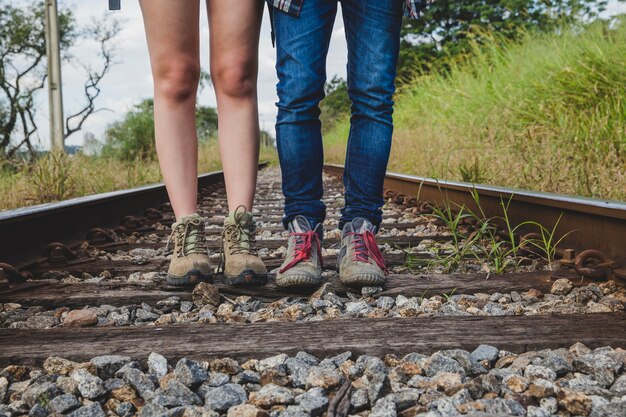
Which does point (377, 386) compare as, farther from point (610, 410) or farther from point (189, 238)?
point (189, 238)

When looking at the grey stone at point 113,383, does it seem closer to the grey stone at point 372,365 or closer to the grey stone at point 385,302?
the grey stone at point 372,365

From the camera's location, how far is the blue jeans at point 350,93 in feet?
7.35

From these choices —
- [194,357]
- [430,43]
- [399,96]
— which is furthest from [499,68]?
[430,43]

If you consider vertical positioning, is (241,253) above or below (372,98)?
below

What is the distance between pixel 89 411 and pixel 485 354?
2.94ft

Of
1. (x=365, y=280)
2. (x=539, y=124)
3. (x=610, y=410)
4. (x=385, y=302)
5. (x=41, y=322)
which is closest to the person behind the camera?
(x=610, y=410)

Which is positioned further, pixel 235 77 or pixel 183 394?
pixel 235 77

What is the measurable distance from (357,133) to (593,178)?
6.99 ft

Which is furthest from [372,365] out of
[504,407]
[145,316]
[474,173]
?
[474,173]

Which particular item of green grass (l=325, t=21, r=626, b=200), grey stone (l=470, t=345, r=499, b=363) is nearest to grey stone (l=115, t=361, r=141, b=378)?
grey stone (l=470, t=345, r=499, b=363)

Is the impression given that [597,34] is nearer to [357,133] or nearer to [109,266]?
[357,133]

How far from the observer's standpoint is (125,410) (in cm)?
128

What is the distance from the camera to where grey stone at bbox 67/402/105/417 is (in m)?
1.25

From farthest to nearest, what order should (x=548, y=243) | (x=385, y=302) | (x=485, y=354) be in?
(x=548, y=243) < (x=385, y=302) < (x=485, y=354)
